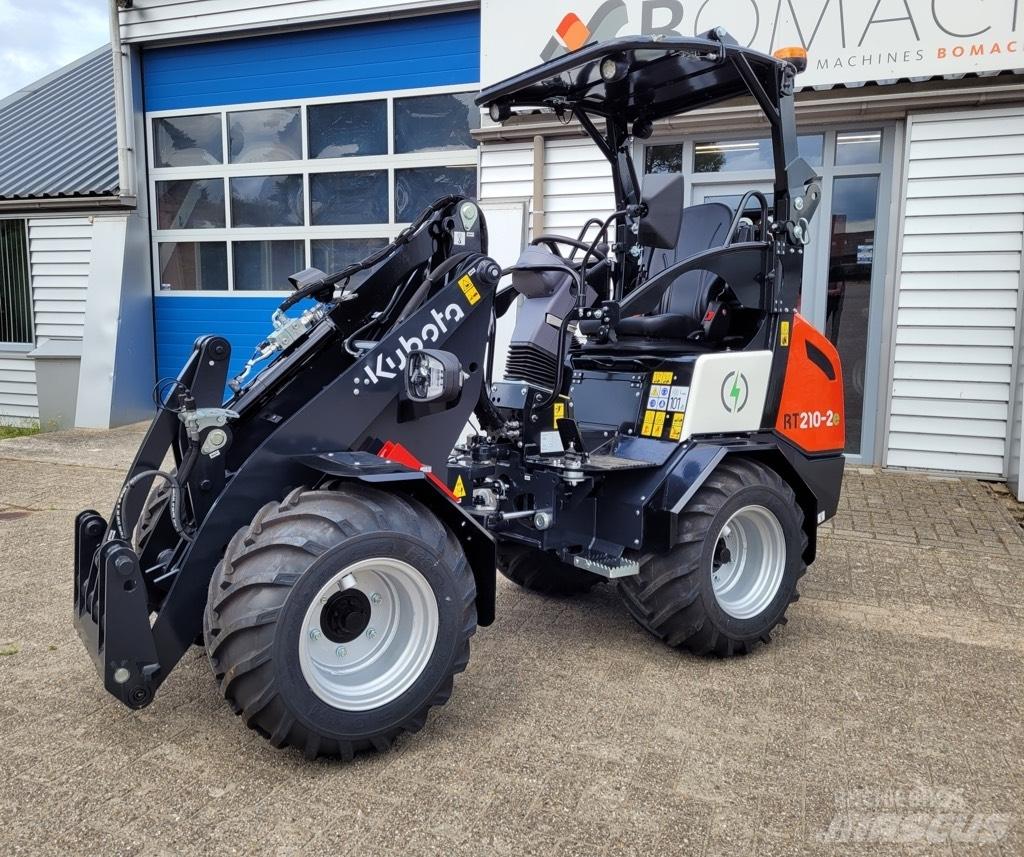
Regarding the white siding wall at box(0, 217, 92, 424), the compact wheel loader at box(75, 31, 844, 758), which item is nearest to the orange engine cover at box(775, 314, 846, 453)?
the compact wheel loader at box(75, 31, 844, 758)

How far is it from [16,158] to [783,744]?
13.6m

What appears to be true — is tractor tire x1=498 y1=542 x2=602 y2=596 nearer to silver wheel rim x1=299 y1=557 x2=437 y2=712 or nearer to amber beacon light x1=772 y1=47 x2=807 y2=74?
silver wheel rim x1=299 y1=557 x2=437 y2=712

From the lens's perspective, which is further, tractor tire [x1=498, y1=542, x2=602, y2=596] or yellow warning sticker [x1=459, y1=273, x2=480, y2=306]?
tractor tire [x1=498, y1=542, x2=602, y2=596]

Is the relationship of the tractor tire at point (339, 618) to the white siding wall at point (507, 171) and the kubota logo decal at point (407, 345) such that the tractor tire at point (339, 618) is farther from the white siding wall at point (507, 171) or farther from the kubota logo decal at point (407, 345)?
the white siding wall at point (507, 171)

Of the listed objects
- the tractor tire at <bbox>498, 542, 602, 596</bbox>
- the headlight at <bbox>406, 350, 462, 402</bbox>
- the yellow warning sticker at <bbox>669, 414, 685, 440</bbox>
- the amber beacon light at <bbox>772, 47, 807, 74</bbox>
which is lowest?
the tractor tire at <bbox>498, 542, 602, 596</bbox>

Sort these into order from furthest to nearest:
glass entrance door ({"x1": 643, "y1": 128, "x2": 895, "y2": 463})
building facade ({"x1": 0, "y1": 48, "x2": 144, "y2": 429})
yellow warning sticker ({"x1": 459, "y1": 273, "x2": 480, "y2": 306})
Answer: building facade ({"x1": 0, "y1": 48, "x2": 144, "y2": 429})
glass entrance door ({"x1": 643, "y1": 128, "x2": 895, "y2": 463})
yellow warning sticker ({"x1": 459, "y1": 273, "x2": 480, "y2": 306})

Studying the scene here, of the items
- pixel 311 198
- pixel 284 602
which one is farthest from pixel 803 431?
pixel 311 198

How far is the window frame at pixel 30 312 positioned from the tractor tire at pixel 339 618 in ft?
34.3

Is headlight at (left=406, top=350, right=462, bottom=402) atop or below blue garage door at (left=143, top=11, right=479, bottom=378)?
below

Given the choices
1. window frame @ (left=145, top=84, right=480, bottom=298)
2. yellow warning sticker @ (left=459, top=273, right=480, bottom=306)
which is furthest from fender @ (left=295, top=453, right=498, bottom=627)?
window frame @ (left=145, top=84, right=480, bottom=298)

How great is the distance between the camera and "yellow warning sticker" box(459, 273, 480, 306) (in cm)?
348

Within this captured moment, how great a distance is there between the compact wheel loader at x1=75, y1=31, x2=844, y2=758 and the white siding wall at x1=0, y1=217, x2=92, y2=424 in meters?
8.72

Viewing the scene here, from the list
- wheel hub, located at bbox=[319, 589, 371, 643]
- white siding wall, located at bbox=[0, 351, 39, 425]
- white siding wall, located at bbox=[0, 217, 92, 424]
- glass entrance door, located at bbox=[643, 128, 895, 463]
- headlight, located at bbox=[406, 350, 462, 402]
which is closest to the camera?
wheel hub, located at bbox=[319, 589, 371, 643]

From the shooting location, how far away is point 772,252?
4.14 meters
